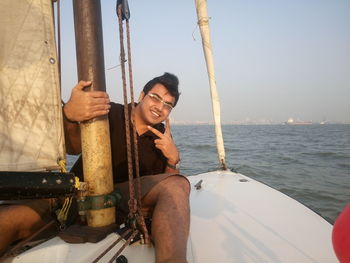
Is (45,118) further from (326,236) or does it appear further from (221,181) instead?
(221,181)

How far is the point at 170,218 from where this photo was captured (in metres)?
1.47

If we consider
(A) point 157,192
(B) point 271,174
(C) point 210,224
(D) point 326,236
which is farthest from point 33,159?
(B) point 271,174

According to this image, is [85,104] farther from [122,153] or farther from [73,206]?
[73,206]

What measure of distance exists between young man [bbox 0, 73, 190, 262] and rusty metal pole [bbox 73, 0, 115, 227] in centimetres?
7

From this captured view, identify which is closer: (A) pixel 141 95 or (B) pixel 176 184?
(B) pixel 176 184

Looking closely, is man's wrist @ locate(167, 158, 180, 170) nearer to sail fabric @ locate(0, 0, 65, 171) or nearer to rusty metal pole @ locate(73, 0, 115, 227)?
rusty metal pole @ locate(73, 0, 115, 227)

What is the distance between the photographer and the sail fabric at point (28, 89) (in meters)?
1.34

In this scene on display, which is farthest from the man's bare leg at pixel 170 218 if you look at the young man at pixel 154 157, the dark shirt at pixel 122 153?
the dark shirt at pixel 122 153

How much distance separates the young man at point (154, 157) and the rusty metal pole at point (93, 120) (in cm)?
7

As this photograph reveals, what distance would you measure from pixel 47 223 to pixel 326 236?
203 centimetres

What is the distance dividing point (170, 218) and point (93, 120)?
0.73 meters

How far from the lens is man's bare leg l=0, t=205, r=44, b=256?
4.70ft

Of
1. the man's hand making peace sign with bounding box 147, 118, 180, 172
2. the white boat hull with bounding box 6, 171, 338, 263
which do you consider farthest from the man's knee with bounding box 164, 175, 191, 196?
the white boat hull with bounding box 6, 171, 338, 263

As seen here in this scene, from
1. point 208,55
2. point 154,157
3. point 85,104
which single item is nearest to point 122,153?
point 154,157
